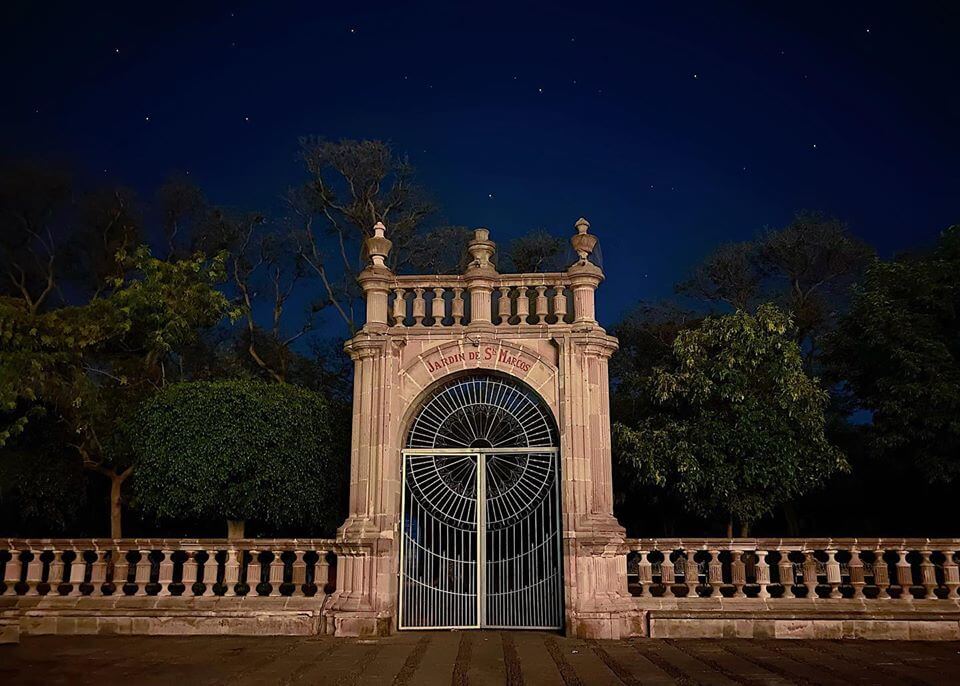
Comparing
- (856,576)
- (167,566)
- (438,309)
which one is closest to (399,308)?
(438,309)

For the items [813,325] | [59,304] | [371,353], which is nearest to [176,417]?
[371,353]

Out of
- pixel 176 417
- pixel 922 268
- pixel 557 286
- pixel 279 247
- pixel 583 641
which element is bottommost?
pixel 583 641

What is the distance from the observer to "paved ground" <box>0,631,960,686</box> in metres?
8.58

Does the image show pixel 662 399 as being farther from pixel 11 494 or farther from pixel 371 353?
pixel 11 494

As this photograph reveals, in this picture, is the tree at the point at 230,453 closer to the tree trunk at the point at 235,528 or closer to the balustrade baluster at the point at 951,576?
the tree trunk at the point at 235,528

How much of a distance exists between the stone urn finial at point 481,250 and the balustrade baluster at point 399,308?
1.26 metres

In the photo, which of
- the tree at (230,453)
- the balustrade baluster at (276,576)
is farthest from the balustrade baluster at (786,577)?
the tree at (230,453)

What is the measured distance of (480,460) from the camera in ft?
43.0

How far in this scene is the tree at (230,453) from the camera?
15266mm

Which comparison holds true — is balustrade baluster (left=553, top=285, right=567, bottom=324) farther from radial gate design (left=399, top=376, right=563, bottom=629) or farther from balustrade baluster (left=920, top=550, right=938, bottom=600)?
balustrade baluster (left=920, top=550, right=938, bottom=600)

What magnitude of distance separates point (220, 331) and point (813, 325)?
1765cm

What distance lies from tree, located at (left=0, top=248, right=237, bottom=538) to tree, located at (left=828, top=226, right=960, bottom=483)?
531 inches

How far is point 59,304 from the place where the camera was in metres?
23.0

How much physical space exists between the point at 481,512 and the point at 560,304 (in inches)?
139
